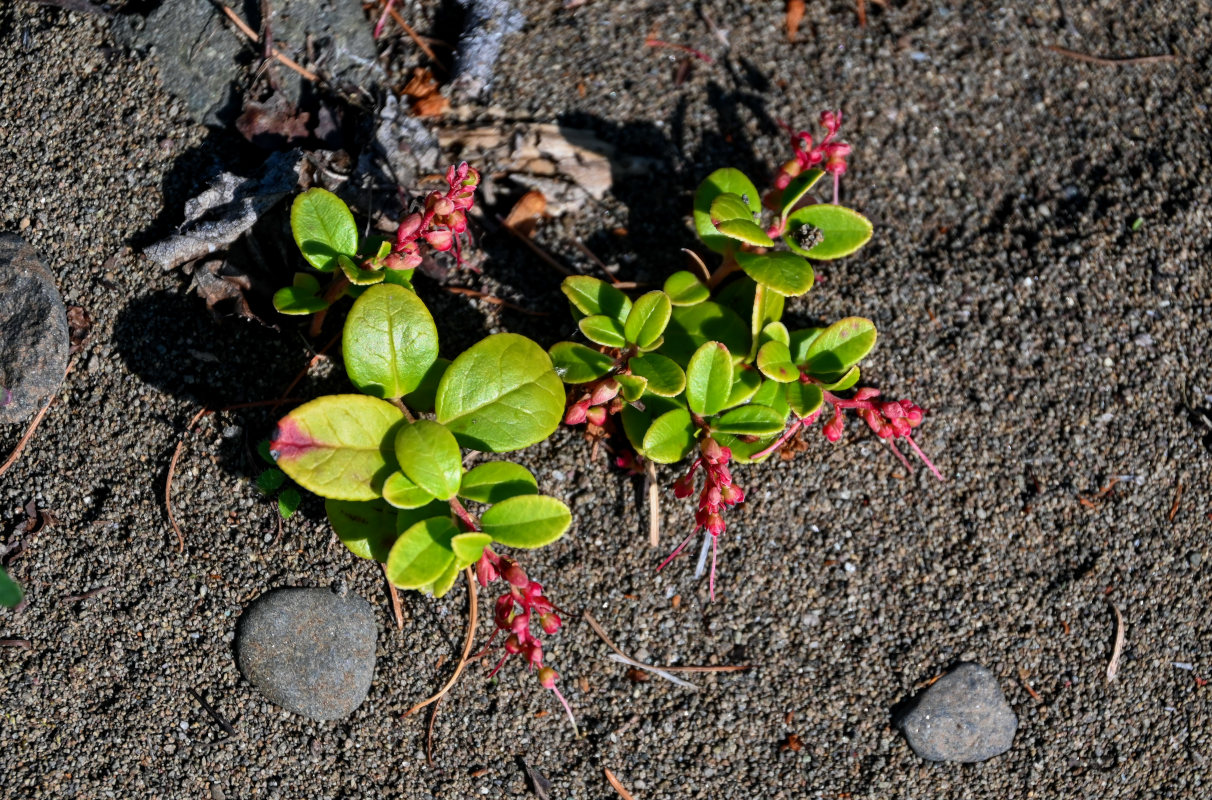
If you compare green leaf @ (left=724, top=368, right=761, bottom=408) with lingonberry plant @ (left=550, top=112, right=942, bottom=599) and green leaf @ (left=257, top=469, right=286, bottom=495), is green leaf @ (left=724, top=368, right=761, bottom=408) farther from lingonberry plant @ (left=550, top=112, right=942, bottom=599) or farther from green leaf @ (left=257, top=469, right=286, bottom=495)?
green leaf @ (left=257, top=469, right=286, bottom=495)

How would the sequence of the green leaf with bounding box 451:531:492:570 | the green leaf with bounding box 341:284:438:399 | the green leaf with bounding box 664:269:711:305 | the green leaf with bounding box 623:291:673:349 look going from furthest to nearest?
the green leaf with bounding box 664:269:711:305 < the green leaf with bounding box 623:291:673:349 < the green leaf with bounding box 341:284:438:399 < the green leaf with bounding box 451:531:492:570

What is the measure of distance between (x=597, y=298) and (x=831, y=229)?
0.58 metres

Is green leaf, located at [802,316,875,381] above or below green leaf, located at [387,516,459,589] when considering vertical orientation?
above

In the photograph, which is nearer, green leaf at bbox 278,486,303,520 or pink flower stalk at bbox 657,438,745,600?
pink flower stalk at bbox 657,438,745,600

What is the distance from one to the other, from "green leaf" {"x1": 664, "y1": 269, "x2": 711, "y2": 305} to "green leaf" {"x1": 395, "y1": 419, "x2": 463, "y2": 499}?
2.13ft

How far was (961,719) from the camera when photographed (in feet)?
7.19

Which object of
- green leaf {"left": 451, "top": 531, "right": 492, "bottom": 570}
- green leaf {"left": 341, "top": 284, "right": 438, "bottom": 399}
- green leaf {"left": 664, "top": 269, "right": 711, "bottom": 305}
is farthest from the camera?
green leaf {"left": 664, "top": 269, "right": 711, "bottom": 305}

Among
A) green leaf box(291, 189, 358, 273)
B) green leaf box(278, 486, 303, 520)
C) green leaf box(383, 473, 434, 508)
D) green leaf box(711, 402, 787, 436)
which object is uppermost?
green leaf box(291, 189, 358, 273)

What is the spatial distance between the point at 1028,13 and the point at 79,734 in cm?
307

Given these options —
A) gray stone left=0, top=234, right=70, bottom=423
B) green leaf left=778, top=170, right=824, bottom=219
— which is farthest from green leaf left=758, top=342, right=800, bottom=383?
gray stone left=0, top=234, right=70, bottom=423

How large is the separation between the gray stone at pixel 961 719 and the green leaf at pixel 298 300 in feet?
5.51

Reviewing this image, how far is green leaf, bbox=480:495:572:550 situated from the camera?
1809mm

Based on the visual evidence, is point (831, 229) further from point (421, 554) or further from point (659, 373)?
point (421, 554)

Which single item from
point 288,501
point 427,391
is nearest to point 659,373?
point 427,391
